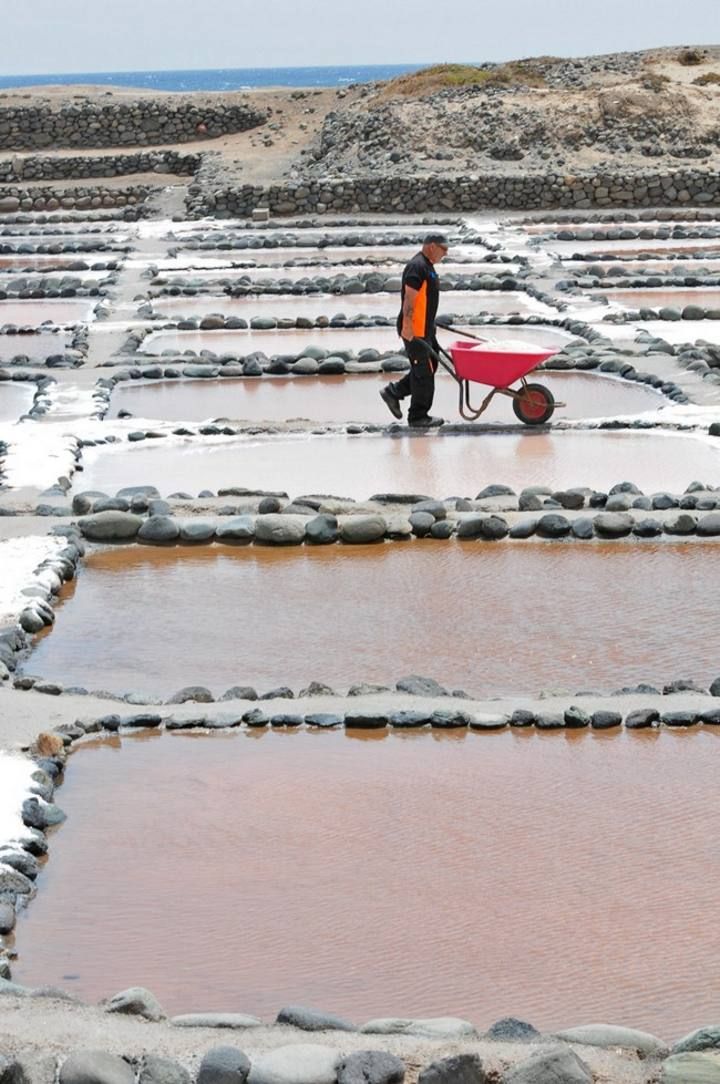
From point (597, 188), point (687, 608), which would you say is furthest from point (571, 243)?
point (687, 608)

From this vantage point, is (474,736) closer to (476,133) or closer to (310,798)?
(310,798)

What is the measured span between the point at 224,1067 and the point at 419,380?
8.60m

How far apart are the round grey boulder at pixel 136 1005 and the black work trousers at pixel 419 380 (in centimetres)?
808

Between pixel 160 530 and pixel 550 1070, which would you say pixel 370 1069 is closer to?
pixel 550 1070

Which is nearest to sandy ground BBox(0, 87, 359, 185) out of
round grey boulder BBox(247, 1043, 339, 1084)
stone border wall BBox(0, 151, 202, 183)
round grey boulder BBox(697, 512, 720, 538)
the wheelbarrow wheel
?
stone border wall BBox(0, 151, 202, 183)

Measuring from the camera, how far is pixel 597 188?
1218 inches

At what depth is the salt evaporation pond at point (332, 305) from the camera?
1908 cm

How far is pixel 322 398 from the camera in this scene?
14078 mm

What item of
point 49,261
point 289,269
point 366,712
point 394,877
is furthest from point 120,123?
point 394,877

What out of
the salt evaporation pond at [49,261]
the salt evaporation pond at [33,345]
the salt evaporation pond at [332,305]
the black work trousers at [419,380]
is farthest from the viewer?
the salt evaporation pond at [49,261]

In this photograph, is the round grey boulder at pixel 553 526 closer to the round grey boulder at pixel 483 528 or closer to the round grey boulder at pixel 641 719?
the round grey boulder at pixel 483 528

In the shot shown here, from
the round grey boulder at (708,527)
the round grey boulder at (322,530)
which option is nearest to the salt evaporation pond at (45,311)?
the round grey boulder at (322,530)

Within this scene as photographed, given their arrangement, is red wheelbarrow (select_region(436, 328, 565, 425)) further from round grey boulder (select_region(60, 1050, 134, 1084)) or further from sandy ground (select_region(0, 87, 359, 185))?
sandy ground (select_region(0, 87, 359, 185))

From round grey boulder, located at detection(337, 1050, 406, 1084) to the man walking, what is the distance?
836 cm
